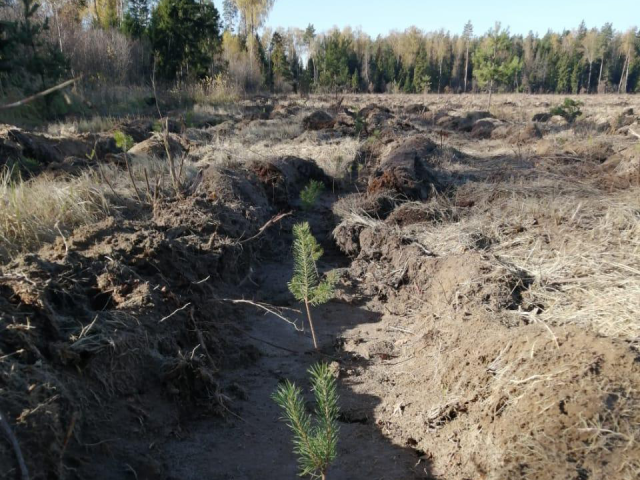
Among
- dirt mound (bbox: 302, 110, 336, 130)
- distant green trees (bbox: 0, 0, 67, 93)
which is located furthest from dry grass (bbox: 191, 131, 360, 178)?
distant green trees (bbox: 0, 0, 67, 93)

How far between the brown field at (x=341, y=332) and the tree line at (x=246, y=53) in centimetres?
345

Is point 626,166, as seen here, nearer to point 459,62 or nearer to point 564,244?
point 564,244

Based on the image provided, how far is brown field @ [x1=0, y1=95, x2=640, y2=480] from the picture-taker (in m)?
2.07

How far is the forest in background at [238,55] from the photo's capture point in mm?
18641

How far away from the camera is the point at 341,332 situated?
13.2 feet

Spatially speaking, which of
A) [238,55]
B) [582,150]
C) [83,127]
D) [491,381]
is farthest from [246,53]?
[491,381]

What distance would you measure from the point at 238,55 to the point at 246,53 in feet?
4.41

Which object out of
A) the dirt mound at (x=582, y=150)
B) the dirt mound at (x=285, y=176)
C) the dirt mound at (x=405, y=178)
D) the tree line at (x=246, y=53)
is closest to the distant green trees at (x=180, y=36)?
the tree line at (x=246, y=53)

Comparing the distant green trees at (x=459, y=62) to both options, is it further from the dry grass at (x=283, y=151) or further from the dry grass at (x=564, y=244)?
the dry grass at (x=564, y=244)

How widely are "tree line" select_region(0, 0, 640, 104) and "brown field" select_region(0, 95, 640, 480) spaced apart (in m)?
3.45

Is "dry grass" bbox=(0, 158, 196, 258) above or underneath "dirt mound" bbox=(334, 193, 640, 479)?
above

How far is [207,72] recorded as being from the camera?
30.1m

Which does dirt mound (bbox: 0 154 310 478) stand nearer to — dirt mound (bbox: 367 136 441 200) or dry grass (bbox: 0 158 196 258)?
dry grass (bbox: 0 158 196 258)

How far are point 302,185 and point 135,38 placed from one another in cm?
2763
